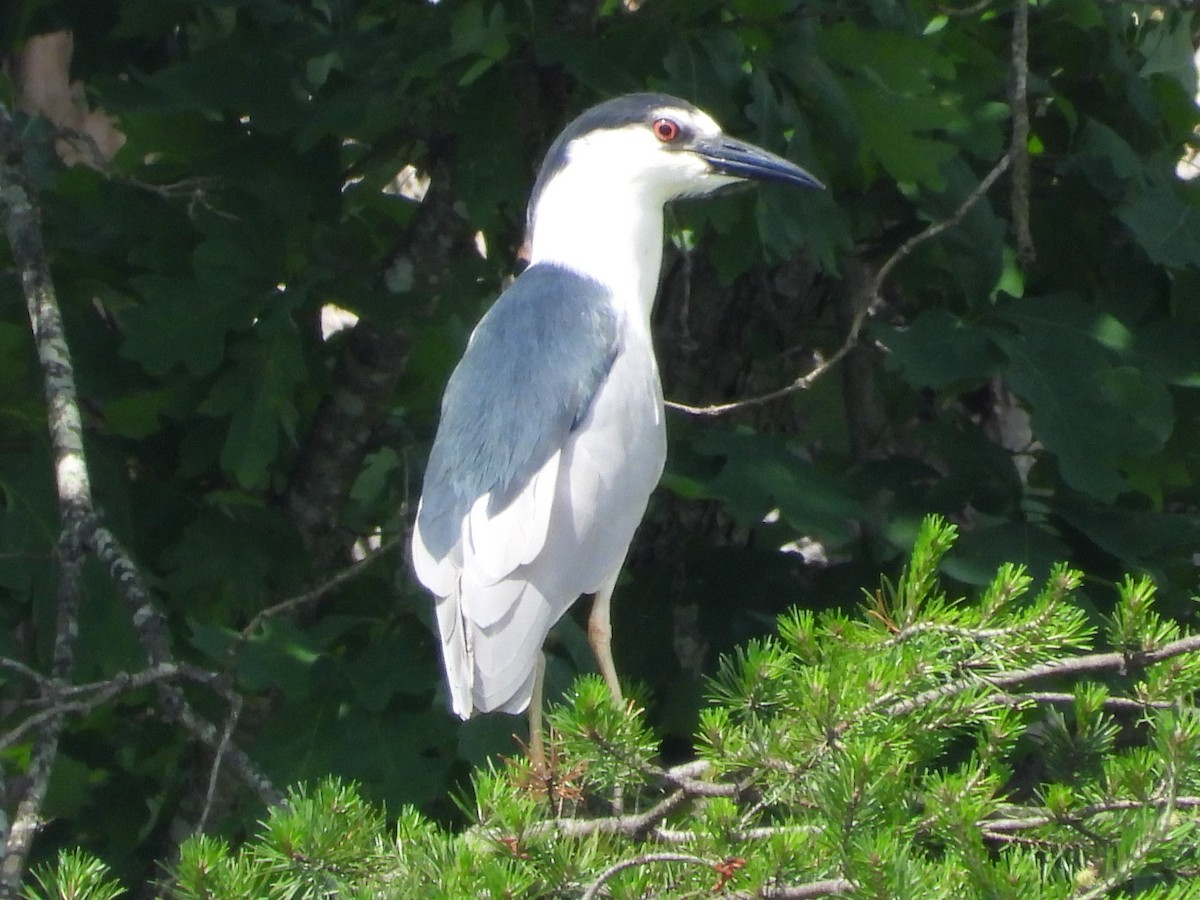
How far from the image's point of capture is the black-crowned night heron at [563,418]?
7.85 feet

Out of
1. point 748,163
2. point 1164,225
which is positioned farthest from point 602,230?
point 1164,225

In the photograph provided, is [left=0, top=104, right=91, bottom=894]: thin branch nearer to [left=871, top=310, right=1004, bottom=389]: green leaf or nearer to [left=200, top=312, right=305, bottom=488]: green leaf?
[left=200, top=312, right=305, bottom=488]: green leaf

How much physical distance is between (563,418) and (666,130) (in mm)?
577

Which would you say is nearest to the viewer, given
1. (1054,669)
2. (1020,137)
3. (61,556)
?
(1054,669)

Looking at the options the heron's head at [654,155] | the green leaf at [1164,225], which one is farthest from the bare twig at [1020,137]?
the heron's head at [654,155]

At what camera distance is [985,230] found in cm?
293

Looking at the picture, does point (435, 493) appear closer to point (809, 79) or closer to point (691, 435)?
point (691, 435)

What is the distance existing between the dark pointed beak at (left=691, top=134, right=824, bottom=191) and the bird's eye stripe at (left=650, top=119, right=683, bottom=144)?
4 centimetres

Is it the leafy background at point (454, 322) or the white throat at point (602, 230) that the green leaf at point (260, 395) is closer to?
the leafy background at point (454, 322)

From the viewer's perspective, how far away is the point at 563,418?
2535mm

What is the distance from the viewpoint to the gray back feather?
246 centimetres

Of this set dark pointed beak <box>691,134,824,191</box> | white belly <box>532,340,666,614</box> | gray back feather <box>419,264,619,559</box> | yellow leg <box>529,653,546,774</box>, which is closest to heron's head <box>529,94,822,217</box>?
dark pointed beak <box>691,134,824,191</box>

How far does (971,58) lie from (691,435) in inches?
34.7

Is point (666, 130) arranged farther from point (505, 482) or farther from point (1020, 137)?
point (505, 482)
